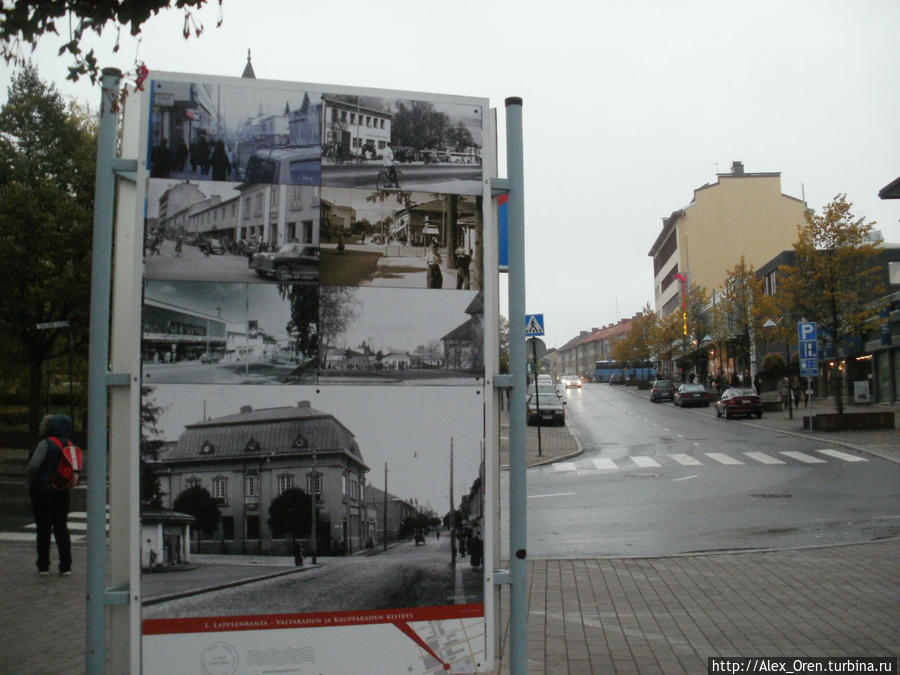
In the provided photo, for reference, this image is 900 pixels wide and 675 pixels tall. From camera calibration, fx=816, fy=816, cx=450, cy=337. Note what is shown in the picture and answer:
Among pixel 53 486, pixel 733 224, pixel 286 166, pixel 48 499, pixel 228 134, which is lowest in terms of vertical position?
pixel 48 499

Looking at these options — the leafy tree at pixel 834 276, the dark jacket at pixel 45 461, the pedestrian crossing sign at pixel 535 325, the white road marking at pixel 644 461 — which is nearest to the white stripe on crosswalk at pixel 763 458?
the white road marking at pixel 644 461

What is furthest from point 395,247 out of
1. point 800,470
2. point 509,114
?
point 800,470

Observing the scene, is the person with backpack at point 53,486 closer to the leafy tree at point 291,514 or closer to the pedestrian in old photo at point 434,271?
the leafy tree at point 291,514

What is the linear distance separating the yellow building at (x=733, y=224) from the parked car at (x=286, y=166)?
7767 cm

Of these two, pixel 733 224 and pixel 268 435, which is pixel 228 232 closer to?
pixel 268 435

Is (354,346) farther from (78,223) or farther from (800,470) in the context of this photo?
(78,223)

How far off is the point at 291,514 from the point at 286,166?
1208mm

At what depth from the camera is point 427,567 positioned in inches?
114

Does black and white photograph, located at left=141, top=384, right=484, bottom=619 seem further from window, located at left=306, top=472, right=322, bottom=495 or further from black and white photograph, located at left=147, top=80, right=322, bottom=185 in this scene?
black and white photograph, located at left=147, top=80, right=322, bottom=185

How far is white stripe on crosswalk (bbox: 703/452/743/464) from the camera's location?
20.3 meters

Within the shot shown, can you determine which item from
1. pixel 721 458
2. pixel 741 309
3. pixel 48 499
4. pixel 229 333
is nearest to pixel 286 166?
pixel 229 333

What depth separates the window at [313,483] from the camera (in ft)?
9.27

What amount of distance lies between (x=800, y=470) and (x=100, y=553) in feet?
58.8

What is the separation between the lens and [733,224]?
7881 cm
